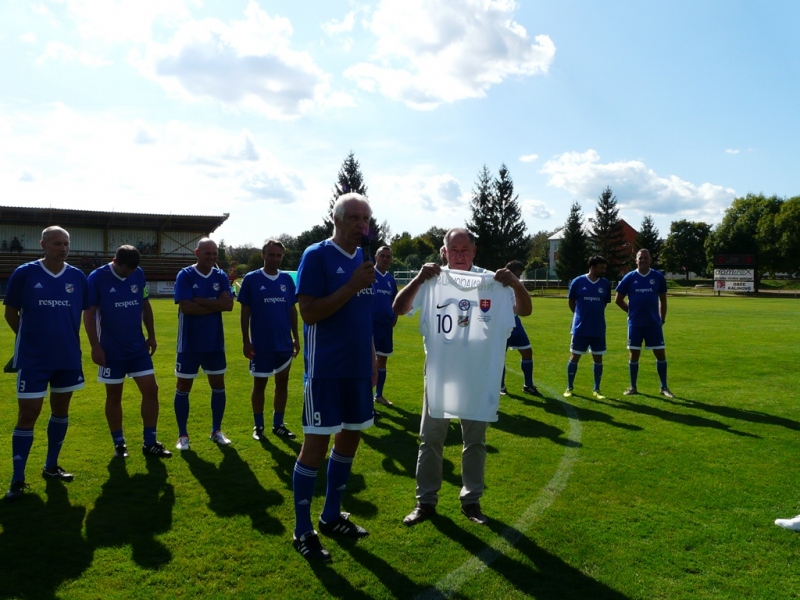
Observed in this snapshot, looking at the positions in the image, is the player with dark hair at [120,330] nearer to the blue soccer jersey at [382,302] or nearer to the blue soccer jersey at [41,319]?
the blue soccer jersey at [41,319]

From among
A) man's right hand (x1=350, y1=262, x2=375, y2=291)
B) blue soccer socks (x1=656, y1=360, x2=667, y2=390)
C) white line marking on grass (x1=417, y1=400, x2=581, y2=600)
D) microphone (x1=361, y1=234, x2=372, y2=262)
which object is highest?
microphone (x1=361, y1=234, x2=372, y2=262)

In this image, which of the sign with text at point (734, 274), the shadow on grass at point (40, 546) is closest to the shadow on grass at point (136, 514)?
the shadow on grass at point (40, 546)

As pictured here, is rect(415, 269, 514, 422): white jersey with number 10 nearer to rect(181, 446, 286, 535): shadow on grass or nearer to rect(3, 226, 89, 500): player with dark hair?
rect(181, 446, 286, 535): shadow on grass

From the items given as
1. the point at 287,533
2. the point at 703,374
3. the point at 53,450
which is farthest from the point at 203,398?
the point at 703,374

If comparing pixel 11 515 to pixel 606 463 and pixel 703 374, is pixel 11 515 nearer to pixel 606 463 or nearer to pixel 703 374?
pixel 606 463

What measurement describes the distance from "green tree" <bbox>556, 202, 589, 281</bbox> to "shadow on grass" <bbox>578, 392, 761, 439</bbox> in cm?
5612

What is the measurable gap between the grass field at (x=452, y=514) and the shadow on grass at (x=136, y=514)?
0.7 inches

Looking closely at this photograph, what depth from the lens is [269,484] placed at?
17.5 feet

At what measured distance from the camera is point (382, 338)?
8586 millimetres

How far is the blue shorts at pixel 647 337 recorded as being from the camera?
959 cm

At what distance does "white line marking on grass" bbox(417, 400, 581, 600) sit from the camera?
3.50 meters

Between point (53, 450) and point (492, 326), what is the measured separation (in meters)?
4.07

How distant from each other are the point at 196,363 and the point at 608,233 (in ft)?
228

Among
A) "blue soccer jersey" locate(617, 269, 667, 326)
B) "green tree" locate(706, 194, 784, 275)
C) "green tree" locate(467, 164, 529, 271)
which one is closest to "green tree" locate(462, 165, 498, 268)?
"green tree" locate(467, 164, 529, 271)
